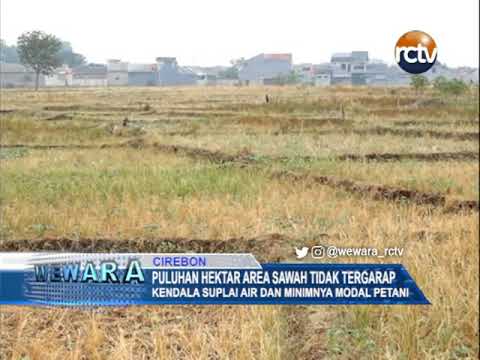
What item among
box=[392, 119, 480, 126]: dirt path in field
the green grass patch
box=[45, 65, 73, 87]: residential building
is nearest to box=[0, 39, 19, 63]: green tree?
box=[45, 65, 73, 87]: residential building

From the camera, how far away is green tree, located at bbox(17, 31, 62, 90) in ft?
9.61

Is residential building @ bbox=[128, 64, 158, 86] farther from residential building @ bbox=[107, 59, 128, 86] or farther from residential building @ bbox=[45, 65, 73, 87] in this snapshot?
residential building @ bbox=[45, 65, 73, 87]

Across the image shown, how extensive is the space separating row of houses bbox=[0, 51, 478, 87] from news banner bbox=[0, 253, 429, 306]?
1262mm

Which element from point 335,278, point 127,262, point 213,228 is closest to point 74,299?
point 127,262

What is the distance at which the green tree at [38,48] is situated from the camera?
2.93 m

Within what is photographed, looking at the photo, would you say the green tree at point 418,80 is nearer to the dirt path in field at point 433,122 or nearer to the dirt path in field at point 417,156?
the dirt path in field at point 417,156

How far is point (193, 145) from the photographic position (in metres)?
9.12

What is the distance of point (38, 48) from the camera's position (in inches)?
120

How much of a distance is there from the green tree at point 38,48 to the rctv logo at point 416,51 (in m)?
1.82

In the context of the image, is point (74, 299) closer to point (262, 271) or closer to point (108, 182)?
point (262, 271)

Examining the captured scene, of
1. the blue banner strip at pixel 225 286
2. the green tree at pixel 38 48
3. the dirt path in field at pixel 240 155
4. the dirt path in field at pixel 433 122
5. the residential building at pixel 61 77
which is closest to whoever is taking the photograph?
the blue banner strip at pixel 225 286

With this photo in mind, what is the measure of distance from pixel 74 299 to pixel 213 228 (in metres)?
1.85

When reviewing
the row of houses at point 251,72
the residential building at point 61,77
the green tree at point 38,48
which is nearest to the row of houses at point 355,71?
the row of houses at point 251,72

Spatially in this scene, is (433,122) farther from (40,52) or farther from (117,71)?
(40,52)
